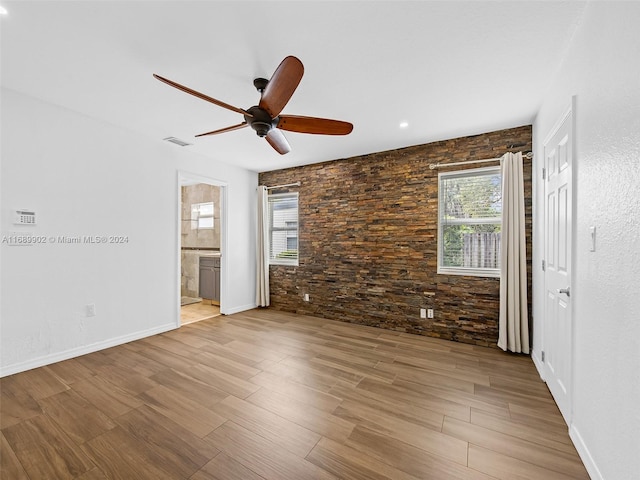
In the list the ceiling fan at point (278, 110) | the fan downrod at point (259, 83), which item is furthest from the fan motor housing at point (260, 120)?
the fan downrod at point (259, 83)

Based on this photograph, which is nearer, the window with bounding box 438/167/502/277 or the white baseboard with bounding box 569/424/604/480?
the white baseboard with bounding box 569/424/604/480

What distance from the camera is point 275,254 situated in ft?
17.9

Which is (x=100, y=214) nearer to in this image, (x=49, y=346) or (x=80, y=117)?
(x=80, y=117)

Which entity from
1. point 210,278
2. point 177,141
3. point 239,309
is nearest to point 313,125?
point 177,141

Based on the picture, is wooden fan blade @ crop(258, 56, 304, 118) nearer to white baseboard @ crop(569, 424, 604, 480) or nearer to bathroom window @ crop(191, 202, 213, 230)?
white baseboard @ crop(569, 424, 604, 480)

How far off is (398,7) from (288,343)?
3.38 meters

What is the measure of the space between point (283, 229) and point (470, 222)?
315cm

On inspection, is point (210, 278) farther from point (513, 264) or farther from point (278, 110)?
point (513, 264)

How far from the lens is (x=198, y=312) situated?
5.07 meters

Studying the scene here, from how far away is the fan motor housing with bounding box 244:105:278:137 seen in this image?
212cm

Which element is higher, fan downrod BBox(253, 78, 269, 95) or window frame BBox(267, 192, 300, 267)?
fan downrod BBox(253, 78, 269, 95)

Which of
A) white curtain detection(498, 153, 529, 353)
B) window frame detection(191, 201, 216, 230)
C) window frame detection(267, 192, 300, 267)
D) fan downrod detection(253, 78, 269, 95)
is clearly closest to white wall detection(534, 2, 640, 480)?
white curtain detection(498, 153, 529, 353)

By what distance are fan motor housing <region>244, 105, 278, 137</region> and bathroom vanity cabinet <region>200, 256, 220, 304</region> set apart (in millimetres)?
3779

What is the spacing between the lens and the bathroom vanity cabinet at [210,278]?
18.0 feet
